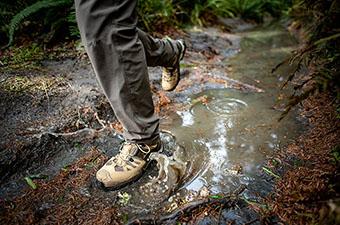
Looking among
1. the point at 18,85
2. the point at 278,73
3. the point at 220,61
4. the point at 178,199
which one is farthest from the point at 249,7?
the point at 178,199

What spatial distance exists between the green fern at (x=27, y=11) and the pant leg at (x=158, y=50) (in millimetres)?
1765

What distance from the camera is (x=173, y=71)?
2.79 metres

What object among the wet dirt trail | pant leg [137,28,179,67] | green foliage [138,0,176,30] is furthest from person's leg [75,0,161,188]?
green foliage [138,0,176,30]

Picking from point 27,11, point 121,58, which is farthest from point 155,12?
point 121,58

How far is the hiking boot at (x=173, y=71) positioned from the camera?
8.87ft

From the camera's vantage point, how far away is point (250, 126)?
2.73 m

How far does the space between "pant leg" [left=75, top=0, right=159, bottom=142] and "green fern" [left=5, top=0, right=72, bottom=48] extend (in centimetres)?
194

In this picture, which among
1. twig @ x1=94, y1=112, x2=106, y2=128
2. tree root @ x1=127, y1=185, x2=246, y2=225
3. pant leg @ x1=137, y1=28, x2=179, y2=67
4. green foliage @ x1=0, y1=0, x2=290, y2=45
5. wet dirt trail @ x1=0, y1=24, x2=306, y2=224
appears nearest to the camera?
tree root @ x1=127, y1=185, x2=246, y2=225

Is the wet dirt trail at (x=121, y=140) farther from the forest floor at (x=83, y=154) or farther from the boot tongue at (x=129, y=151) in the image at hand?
the boot tongue at (x=129, y=151)

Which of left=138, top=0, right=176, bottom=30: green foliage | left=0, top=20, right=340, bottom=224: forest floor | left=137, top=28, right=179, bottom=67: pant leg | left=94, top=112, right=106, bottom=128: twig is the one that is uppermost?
left=137, top=28, right=179, bottom=67: pant leg

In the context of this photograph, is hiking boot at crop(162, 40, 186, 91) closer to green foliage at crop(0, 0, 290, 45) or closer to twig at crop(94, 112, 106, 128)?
twig at crop(94, 112, 106, 128)

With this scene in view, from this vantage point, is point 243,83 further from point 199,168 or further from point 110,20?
point 110,20

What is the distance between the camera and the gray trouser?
179cm

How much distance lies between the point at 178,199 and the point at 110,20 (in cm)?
105
